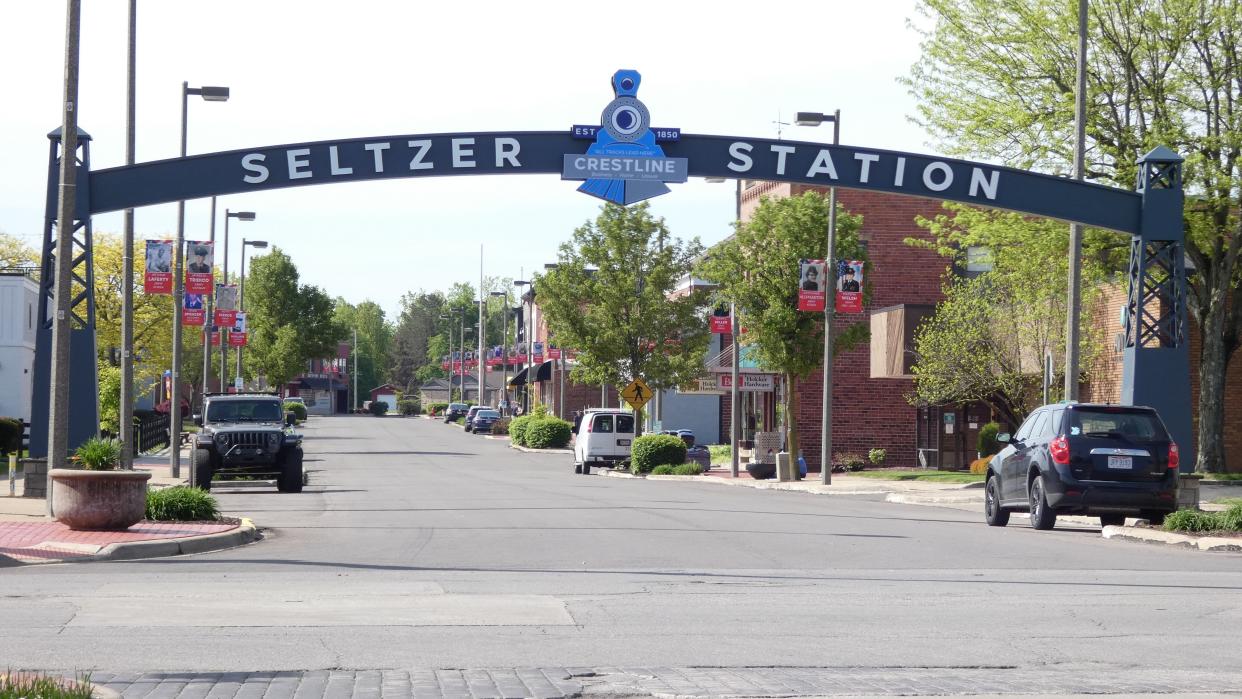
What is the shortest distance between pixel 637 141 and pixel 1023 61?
1261 centimetres

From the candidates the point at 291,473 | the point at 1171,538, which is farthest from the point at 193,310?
the point at 1171,538

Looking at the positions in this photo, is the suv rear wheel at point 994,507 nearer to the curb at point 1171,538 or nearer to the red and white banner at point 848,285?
the curb at point 1171,538

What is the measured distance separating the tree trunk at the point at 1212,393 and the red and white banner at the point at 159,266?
21.6 metres

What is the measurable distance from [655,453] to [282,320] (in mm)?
69940

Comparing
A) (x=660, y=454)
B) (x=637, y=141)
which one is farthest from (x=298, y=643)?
(x=660, y=454)

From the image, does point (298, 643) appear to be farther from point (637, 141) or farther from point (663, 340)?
point (663, 340)

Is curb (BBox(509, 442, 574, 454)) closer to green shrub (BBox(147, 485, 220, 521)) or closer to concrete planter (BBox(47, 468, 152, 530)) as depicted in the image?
green shrub (BBox(147, 485, 220, 521))

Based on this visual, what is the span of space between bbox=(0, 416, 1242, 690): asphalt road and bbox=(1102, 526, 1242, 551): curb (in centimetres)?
34

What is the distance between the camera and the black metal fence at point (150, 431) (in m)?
50.8

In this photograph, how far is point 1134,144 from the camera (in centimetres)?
3178

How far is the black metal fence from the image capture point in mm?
50756

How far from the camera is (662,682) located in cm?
819

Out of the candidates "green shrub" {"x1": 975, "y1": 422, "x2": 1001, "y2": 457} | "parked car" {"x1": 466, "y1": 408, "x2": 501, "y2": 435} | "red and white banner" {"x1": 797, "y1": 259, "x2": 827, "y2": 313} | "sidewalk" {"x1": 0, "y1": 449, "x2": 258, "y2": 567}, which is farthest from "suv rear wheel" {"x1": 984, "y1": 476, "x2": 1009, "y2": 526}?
"parked car" {"x1": 466, "y1": 408, "x2": 501, "y2": 435}

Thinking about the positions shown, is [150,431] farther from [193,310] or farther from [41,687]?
[41,687]
